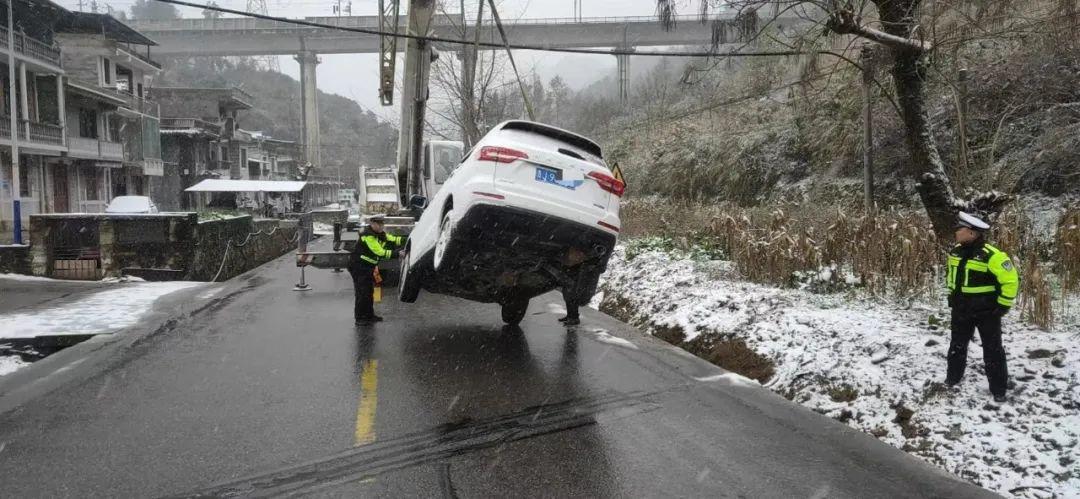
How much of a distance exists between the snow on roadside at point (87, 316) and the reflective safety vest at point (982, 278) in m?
9.49

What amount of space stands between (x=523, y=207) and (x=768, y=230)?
5.01 m

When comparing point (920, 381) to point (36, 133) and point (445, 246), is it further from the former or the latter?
point (36, 133)

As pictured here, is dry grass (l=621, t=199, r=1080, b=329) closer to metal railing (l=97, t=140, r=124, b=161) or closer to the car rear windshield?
the car rear windshield

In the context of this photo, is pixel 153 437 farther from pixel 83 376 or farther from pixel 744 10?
pixel 744 10

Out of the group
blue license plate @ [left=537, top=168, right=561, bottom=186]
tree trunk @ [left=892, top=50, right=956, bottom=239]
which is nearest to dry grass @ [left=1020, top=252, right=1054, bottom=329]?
tree trunk @ [left=892, top=50, right=956, bottom=239]

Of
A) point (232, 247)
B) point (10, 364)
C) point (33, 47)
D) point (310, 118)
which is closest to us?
point (10, 364)

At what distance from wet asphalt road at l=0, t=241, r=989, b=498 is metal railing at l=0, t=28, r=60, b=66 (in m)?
27.2

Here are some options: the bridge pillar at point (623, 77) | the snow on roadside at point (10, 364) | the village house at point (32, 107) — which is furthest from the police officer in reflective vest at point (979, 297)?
the bridge pillar at point (623, 77)

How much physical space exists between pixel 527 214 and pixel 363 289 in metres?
3.60

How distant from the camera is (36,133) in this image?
3003 centimetres

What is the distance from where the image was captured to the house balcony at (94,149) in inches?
1326

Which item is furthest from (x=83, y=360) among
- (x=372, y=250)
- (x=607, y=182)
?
(x=607, y=182)

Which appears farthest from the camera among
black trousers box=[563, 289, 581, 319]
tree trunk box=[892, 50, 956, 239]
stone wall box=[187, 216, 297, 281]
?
stone wall box=[187, 216, 297, 281]

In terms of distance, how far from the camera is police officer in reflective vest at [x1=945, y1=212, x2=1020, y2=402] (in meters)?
5.32
